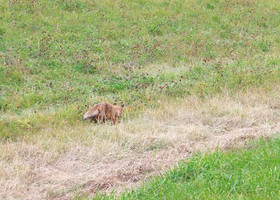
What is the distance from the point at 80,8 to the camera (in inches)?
645

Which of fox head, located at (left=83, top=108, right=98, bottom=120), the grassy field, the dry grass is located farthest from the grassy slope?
the dry grass

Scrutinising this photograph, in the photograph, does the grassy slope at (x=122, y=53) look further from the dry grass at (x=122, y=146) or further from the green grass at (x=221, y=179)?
the green grass at (x=221, y=179)

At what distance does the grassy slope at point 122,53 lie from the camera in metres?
9.33

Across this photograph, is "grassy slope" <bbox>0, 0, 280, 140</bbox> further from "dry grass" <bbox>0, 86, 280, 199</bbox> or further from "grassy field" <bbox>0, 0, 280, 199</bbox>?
"dry grass" <bbox>0, 86, 280, 199</bbox>

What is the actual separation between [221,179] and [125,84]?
5483mm

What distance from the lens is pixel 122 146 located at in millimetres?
6855

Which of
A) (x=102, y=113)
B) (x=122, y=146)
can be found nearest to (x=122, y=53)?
(x=102, y=113)

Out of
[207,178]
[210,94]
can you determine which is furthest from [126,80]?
[207,178]

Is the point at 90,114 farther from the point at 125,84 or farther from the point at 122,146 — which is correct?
the point at 125,84

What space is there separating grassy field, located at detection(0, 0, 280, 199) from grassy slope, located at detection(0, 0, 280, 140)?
34 mm

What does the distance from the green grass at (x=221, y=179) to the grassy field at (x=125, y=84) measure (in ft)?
1.89

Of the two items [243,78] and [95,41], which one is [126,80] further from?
[95,41]

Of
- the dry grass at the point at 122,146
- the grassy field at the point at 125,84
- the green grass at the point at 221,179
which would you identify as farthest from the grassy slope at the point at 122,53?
the green grass at the point at 221,179

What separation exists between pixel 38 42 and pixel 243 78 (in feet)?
19.3
